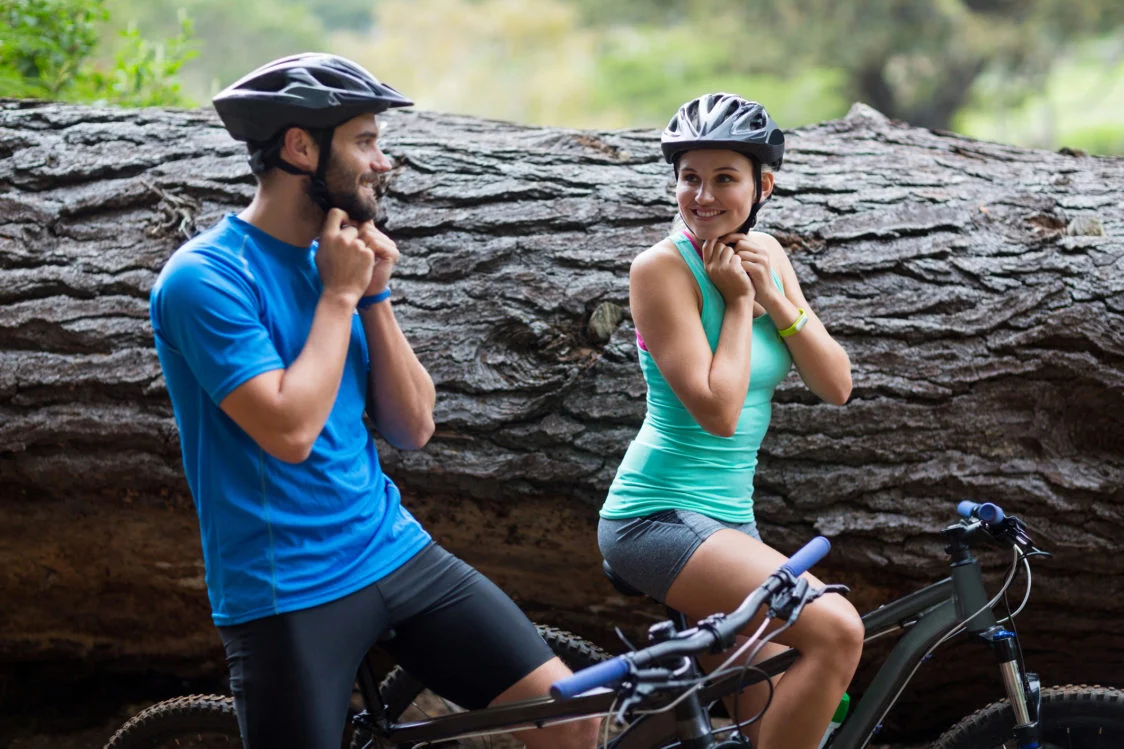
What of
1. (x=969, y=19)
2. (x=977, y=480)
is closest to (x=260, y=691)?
(x=977, y=480)

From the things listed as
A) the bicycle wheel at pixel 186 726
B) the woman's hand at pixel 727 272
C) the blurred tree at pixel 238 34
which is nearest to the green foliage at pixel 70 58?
the bicycle wheel at pixel 186 726

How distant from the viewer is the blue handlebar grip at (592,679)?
162cm

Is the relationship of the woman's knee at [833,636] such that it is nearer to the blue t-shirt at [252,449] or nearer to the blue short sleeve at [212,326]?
the blue t-shirt at [252,449]

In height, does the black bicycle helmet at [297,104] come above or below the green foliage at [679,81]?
below

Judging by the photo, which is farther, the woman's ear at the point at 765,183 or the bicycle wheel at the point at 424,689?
the bicycle wheel at the point at 424,689

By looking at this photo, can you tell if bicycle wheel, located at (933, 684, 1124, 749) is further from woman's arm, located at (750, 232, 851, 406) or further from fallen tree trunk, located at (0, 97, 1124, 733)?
woman's arm, located at (750, 232, 851, 406)

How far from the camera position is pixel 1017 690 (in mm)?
2393

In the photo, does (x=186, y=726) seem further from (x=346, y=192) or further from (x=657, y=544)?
(x=346, y=192)

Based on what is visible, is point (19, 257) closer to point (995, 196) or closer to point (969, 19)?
point (995, 196)

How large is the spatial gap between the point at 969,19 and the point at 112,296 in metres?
13.8

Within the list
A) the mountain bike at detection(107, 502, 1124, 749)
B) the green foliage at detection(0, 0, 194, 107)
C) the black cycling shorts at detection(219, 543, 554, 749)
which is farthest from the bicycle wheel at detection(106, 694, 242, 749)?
the green foliage at detection(0, 0, 194, 107)

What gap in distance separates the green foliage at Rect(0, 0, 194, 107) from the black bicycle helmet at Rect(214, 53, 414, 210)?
10.7ft

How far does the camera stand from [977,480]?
10.4 ft

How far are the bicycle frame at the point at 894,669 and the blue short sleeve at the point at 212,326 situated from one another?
92cm
